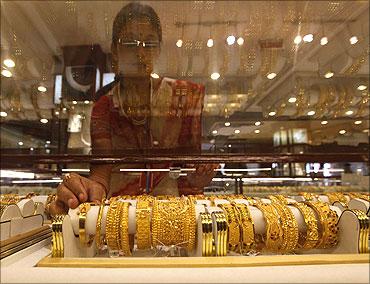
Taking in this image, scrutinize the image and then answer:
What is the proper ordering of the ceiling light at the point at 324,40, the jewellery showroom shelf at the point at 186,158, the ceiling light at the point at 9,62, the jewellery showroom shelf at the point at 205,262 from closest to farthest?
the jewellery showroom shelf at the point at 205,262 → the jewellery showroom shelf at the point at 186,158 → the ceiling light at the point at 9,62 → the ceiling light at the point at 324,40

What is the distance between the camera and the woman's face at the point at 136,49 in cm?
117

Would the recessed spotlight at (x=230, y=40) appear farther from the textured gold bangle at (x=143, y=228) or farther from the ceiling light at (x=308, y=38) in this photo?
the textured gold bangle at (x=143, y=228)

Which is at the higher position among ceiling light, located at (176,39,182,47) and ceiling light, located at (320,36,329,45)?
ceiling light, located at (320,36,329,45)

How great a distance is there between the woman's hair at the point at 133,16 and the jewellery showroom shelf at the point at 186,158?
47 cm

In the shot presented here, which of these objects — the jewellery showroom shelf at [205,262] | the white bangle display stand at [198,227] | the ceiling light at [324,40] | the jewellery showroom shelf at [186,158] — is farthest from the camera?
the ceiling light at [324,40]

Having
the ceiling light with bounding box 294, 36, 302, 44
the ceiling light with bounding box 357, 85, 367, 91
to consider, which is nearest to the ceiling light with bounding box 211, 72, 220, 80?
the ceiling light with bounding box 294, 36, 302, 44

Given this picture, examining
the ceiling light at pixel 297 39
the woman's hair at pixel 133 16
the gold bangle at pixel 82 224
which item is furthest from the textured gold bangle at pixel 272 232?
the ceiling light at pixel 297 39

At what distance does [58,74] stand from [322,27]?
1.09 metres

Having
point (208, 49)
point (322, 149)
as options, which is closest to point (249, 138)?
point (322, 149)

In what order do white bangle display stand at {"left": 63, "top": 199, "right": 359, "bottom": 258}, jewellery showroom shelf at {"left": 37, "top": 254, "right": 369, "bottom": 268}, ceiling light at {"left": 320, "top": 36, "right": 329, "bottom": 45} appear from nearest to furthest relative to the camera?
jewellery showroom shelf at {"left": 37, "top": 254, "right": 369, "bottom": 268} < white bangle display stand at {"left": 63, "top": 199, "right": 359, "bottom": 258} < ceiling light at {"left": 320, "top": 36, "right": 329, "bottom": 45}

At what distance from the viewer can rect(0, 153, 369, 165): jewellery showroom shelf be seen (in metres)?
1.01

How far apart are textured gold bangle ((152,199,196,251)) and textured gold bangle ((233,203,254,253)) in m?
0.10

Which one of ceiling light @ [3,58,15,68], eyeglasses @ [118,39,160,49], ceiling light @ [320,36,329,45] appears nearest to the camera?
eyeglasses @ [118,39,160,49]

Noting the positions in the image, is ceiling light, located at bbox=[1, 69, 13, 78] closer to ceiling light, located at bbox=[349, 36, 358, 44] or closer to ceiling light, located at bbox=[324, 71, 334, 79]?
ceiling light, located at bbox=[324, 71, 334, 79]
